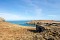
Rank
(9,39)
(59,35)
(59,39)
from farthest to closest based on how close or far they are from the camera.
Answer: (9,39)
(59,35)
(59,39)

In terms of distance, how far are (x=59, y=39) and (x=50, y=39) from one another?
97 centimetres

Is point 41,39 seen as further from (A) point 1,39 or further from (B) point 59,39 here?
(A) point 1,39

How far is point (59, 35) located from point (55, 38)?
1.30 m

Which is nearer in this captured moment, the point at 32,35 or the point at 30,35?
the point at 32,35

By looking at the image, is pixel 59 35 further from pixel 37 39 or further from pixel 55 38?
pixel 37 39

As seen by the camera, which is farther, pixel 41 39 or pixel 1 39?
pixel 1 39

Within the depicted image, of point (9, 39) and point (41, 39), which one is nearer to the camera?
point (41, 39)

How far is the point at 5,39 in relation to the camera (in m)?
16.9

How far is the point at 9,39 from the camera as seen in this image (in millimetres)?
16734

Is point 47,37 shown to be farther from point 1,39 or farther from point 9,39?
point 1,39

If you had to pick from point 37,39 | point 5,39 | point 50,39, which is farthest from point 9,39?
point 50,39

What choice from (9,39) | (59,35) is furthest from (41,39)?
(9,39)

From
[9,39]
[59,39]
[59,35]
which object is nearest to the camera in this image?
[59,39]

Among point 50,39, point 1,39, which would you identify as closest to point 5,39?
point 1,39
